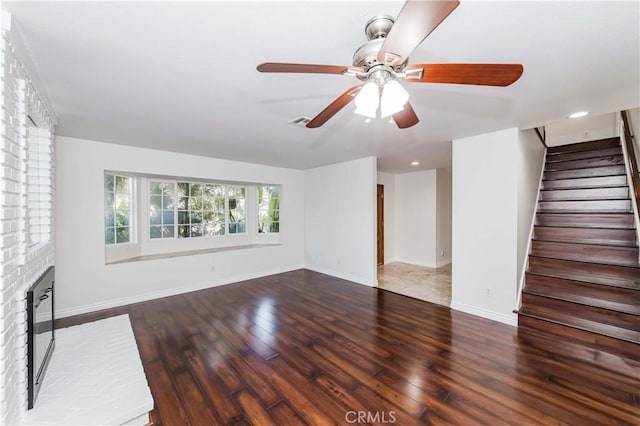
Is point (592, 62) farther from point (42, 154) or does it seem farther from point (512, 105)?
point (42, 154)

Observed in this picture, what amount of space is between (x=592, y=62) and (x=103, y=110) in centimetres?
390

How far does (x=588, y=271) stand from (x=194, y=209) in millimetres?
6058

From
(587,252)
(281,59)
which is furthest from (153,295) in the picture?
(587,252)

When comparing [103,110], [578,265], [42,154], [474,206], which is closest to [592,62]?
[474,206]

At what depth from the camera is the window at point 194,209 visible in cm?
466

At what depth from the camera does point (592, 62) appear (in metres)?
1.68

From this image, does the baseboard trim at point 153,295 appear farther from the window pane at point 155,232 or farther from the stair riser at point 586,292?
the stair riser at point 586,292

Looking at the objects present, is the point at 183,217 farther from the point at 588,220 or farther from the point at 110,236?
the point at 588,220

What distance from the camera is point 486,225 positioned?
3.33 meters

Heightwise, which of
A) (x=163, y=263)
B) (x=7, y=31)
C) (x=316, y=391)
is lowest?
(x=316, y=391)

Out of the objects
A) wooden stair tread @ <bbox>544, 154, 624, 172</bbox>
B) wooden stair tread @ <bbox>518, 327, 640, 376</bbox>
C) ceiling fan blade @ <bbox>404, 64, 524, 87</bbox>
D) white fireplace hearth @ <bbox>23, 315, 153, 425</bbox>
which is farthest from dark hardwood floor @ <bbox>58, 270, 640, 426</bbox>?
wooden stair tread @ <bbox>544, 154, 624, 172</bbox>

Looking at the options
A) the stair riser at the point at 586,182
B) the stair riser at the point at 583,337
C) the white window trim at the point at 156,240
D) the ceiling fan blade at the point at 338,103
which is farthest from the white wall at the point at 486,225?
the white window trim at the point at 156,240

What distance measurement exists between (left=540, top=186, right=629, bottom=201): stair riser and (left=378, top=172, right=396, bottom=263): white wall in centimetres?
318

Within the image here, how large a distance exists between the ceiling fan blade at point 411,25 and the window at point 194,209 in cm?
474
